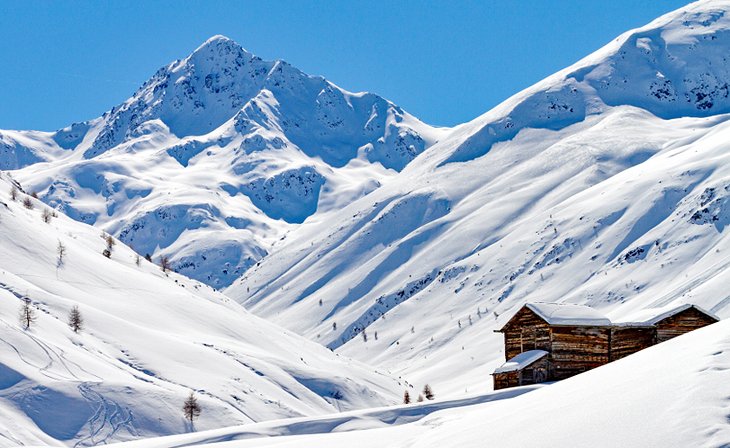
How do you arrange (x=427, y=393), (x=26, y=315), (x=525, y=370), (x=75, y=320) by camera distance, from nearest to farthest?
(x=525, y=370)
(x=26, y=315)
(x=75, y=320)
(x=427, y=393)

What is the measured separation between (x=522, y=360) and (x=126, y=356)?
1664 inches

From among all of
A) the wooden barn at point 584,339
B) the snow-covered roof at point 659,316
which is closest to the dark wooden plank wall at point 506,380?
the wooden barn at point 584,339

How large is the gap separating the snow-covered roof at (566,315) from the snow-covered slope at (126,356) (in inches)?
1167

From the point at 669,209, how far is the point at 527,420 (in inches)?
7154

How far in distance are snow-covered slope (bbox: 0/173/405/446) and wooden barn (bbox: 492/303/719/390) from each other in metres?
28.7

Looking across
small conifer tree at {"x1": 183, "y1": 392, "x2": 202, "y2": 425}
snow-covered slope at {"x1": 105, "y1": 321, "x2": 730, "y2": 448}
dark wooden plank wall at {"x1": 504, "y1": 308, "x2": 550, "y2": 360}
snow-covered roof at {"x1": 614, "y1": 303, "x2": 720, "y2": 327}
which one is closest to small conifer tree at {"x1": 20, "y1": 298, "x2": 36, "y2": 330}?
small conifer tree at {"x1": 183, "y1": 392, "x2": 202, "y2": 425}

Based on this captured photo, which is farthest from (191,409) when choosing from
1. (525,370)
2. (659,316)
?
(659,316)

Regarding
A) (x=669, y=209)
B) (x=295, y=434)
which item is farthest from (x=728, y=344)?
(x=669, y=209)

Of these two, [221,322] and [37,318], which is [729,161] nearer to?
[221,322]

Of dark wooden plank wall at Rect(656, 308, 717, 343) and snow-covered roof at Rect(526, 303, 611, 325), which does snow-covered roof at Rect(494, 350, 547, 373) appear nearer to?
snow-covered roof at Rect(526, 303, 611, 325)

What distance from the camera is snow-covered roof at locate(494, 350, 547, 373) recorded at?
144 feet

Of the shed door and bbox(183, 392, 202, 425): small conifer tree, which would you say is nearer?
the shed door

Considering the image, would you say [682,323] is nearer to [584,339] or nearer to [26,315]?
[584,339]

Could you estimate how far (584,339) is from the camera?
4469 cm
